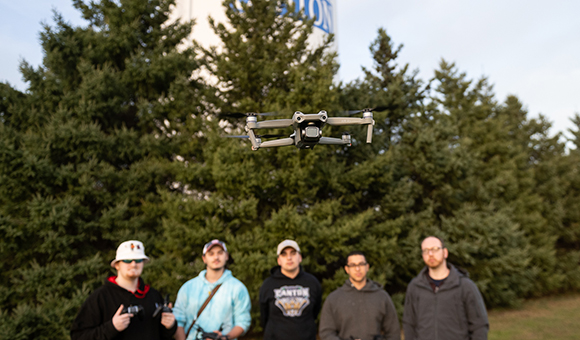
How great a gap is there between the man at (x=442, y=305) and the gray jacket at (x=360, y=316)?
26 centimetres

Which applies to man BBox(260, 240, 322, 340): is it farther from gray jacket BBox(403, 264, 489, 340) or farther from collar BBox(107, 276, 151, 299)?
collar BBox(107, 276, 151, 299)

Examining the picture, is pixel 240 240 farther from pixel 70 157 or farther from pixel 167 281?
Answer: pixel 70 157

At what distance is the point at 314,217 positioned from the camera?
916 centimetres

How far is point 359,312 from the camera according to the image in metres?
4.55

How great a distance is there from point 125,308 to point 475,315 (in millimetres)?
3718

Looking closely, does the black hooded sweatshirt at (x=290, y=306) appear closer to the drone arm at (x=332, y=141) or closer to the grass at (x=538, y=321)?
the drone arm at (x=332, y=141)

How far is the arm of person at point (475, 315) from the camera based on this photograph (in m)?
4.23

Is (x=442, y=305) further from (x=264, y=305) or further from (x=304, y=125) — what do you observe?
(x=304, y=125)

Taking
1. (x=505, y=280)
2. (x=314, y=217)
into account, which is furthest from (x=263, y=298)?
(x=505, y=280)

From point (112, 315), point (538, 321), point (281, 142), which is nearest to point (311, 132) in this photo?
point (281, 142)

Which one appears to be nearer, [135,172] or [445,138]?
[135,172]

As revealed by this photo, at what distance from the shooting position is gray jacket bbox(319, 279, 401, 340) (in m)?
4.50

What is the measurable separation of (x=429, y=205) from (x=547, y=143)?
627 inches

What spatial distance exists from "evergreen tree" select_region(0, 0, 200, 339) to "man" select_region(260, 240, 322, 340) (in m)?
5.20
